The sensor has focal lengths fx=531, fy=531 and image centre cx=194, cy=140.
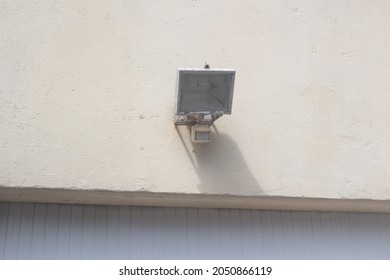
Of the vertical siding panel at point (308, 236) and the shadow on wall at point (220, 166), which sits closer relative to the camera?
the shadow on wall at point (220, 166)

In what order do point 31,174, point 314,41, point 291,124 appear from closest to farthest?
point 31,174 < point 291,124 < point 314,41

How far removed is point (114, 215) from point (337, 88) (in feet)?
5.27

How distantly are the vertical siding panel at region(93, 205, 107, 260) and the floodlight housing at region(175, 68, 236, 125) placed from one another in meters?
0.76

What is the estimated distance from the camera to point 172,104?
307cm

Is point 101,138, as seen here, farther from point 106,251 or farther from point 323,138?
point 323,138

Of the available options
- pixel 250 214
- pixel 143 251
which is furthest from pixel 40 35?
pixel 250 214

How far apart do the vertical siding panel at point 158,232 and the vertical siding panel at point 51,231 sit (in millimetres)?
565

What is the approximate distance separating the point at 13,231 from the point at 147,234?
0.75m

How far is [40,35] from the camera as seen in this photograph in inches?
119

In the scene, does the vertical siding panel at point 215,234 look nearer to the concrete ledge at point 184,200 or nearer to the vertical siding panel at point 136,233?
the concrete ledge at point 184,200

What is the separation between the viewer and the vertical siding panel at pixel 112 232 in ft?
10.0

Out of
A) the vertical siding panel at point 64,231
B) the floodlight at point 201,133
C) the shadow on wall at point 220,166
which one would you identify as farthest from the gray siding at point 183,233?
the floodlight at point 201,133

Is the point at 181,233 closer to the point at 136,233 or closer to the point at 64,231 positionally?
the point at 136,233

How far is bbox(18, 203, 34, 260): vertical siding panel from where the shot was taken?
2943mm
